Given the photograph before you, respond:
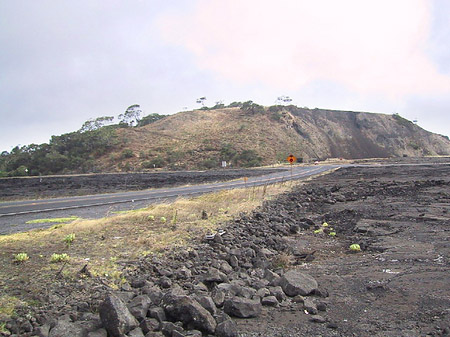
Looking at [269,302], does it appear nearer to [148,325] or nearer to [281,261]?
[148,325]

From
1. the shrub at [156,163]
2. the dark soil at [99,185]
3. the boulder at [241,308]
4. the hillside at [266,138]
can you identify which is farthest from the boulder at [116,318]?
the shrub at [156,163]

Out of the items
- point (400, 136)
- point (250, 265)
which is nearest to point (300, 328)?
point (250, 265)

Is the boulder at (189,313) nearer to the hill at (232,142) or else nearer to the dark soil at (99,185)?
the dark soil at (99,185)

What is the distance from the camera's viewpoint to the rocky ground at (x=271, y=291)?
4.32 metres

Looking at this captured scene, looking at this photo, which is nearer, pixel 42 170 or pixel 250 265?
pixel 250 265

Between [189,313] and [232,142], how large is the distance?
71.9m

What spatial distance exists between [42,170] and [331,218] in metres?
68.0

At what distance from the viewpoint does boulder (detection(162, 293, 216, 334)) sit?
14.1 feet

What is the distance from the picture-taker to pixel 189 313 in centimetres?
439

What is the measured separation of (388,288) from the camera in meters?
6.04

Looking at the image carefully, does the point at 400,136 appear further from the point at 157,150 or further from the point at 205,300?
the point at 205,300

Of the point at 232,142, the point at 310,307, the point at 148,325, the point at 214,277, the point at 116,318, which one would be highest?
the point at 232,142

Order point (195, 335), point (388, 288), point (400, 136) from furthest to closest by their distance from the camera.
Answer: point (400, 136) < point (388, 288) < point (195, 335)

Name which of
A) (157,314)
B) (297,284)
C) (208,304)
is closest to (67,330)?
(157,314)
